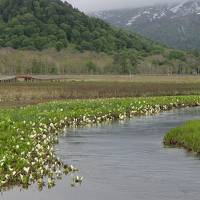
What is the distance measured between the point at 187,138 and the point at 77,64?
129362 mm

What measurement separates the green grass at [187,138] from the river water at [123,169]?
0.62 m

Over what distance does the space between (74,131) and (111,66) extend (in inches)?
A: 4708

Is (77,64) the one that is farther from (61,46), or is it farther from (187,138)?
(187,138)

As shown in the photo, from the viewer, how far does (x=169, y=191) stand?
19203mm

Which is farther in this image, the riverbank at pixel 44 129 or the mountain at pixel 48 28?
the mountain at pixel 48 28

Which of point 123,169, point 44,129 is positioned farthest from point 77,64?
point 123,169

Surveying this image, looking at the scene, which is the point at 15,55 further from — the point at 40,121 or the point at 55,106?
the point at 40,121

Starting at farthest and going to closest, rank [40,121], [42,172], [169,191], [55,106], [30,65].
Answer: [30,65], [55,106], [40,121], [42,172], [169,191]

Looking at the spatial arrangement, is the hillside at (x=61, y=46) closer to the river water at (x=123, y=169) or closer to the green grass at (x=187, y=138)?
the river water at (x=123, y=169)

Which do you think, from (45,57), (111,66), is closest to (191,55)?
(111,66)

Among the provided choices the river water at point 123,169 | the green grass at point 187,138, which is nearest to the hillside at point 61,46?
the river water at point 123,169

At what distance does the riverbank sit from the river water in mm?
748

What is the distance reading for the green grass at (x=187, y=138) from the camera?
2761 centimetres

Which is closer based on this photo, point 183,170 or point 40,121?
point 183,170
